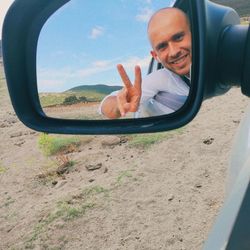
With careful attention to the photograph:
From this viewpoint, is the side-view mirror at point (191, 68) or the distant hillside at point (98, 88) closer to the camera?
the side-view mirror at point (191, 68)

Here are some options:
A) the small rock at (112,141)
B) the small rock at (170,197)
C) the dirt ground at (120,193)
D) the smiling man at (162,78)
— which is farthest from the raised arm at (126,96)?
the small rock at (112,141)

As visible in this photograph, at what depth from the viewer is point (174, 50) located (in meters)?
1.10

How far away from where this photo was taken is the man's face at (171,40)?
3.53 ft

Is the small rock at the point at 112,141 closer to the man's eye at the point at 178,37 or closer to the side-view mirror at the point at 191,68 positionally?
the side-view mirror at the point at 191,68

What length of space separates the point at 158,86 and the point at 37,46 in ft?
1.32

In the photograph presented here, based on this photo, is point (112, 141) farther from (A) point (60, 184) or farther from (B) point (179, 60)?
(B) point (179, 60)

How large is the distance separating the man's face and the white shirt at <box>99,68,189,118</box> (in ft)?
0.12

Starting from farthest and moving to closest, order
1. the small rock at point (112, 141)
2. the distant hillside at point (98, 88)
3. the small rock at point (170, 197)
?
1. the small rock at point (112, 141)
2. the small rock at point (170, 197)
3. the distant hillside at point (98, 88)

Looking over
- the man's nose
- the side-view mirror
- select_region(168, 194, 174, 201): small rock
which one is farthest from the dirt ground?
the man's nose

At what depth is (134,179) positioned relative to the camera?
554 cm

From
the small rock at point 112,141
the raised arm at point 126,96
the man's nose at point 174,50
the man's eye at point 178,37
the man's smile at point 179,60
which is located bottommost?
the small rock at point 112,141

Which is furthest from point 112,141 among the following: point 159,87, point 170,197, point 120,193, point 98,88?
point 159,87

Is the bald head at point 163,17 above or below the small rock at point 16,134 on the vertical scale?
above

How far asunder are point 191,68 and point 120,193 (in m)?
4.15
